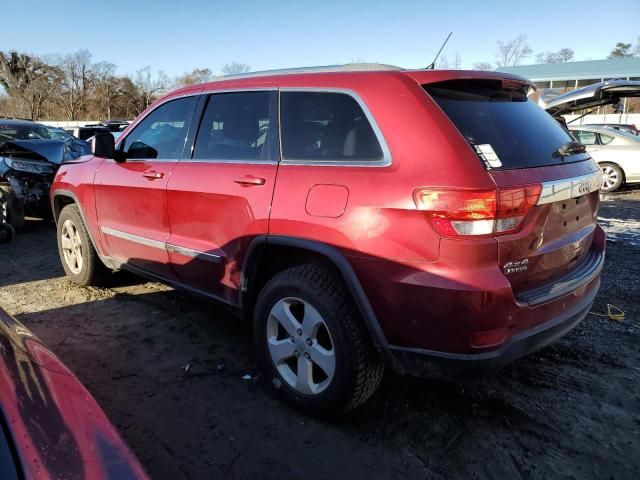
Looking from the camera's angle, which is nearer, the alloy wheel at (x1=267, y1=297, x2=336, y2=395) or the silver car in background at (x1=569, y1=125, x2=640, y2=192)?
the alloy wheel at (x1=267, y1=297, x2=336, y2=395)

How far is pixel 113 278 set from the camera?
521cm

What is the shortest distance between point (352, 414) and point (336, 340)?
0.58m

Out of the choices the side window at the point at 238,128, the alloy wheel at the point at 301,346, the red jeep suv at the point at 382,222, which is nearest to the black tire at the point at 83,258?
the red jeep suv at the point at 382,222

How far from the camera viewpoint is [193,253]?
11.3 feet

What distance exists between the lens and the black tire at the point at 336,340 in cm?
255

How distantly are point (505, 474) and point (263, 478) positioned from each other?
3.79 feet

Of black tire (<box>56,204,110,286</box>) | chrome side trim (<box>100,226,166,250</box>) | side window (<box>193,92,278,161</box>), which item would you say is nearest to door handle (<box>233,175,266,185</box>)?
side window (<box>193,92,278,161</box>)

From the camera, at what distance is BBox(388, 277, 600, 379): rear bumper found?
7.53 ft

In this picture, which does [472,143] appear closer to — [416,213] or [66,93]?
[416,213]

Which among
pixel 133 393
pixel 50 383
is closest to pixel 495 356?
pixel 50 383

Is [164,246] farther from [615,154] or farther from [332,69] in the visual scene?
[615,154]

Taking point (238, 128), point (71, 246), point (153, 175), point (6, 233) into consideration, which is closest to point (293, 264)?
point (238, 128)

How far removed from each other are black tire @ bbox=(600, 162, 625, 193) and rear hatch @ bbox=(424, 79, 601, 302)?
10.2 metres

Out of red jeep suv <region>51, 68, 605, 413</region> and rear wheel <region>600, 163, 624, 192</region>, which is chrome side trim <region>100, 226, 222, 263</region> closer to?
red jeep suv <region>51, 68, 605, 413</region>
